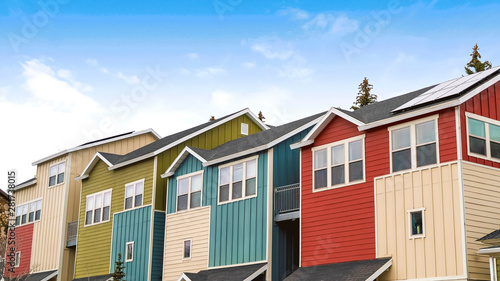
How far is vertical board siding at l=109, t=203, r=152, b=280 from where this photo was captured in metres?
33.6

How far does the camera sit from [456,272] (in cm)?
1984

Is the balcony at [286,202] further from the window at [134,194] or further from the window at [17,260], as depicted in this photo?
the window at [17,260]

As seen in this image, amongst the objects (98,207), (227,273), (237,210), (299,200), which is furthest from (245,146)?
(98,207)

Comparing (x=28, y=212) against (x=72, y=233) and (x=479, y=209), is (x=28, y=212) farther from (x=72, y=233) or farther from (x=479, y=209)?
(x=479, y=209)

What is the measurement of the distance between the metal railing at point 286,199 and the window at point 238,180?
3.67 feet

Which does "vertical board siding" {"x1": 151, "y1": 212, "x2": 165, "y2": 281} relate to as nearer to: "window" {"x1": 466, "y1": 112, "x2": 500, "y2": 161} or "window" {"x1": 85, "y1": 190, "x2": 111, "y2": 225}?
"window" {"x1": 85, "y1": 190, "x2": 111, "y2": 225}

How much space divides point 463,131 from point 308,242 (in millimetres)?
7180

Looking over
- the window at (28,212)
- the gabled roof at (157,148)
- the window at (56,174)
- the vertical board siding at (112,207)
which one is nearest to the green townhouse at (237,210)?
the gabled roof at (157,148)

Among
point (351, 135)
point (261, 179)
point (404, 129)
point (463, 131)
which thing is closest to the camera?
point (463, 131)

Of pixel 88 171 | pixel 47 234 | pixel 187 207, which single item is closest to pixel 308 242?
pixel 187 207

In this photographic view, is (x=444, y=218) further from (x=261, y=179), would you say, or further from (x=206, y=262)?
(x=206, y=262)

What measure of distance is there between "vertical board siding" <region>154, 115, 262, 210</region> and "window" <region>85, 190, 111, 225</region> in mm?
4573

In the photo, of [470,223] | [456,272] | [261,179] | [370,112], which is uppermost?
[370,112]

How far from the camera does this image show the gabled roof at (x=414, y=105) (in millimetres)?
21453
